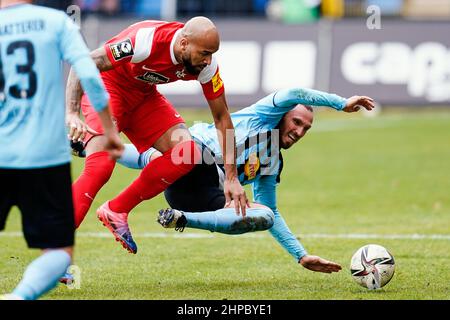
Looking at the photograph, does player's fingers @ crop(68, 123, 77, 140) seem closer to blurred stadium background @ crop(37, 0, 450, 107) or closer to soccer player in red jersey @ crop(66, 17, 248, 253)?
soccer player in red jersey @ crop(66, 17, 248, 253)

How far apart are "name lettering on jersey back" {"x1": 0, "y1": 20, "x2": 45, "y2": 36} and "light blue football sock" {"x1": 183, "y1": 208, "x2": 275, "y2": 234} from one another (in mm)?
A: 2199

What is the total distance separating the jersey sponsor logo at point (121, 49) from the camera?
7.43 meters

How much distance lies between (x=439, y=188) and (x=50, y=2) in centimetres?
1070

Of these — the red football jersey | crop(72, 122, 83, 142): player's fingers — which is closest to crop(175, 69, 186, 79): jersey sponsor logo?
the red football jersey

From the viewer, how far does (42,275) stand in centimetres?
577

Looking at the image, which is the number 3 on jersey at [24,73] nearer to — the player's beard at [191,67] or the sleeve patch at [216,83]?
the player's beard at [191,67]

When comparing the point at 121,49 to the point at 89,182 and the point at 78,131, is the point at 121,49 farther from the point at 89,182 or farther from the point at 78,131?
the point at 89,182

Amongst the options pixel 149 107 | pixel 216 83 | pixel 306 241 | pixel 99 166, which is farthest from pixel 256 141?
pixel 306 241

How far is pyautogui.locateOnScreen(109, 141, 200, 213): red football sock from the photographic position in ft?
25.2

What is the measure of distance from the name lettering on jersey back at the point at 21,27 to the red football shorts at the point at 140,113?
226 centimetres

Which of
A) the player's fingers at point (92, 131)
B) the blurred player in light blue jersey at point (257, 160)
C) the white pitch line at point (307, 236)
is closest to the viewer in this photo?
the player's fingers at point (92, 131)

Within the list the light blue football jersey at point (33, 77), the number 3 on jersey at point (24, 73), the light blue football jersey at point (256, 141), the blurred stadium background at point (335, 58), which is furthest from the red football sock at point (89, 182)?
the blurred stadium background at point (335, 58)

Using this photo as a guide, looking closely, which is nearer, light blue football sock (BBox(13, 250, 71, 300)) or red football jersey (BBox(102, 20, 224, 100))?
light blue football sock (BBox(13, 250, 71, 300))
